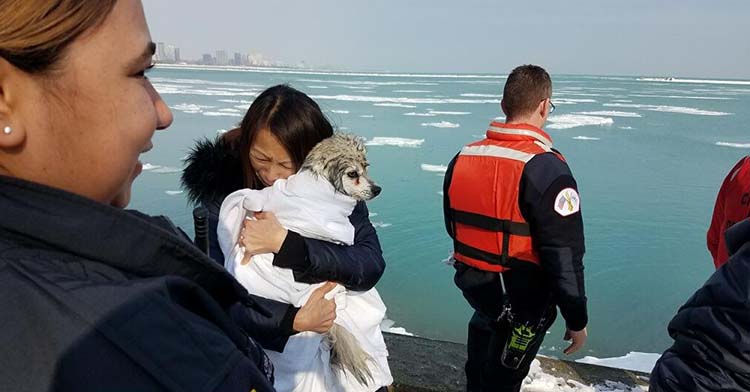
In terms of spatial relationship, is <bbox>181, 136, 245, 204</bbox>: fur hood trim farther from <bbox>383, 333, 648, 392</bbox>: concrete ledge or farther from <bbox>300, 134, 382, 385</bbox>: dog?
<bbox>383, 333, 648, 392</bbox>: concrete ledge

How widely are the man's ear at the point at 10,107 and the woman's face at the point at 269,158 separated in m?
1.36

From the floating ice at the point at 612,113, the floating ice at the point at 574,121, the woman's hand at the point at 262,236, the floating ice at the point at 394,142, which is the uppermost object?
the woman's hand at the point at 262,236

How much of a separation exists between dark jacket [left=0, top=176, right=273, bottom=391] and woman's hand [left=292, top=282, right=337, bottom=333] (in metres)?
0.98

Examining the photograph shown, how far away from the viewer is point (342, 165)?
1.91 metres

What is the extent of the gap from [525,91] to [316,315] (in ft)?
6.41

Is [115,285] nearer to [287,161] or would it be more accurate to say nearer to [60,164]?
[60,164]

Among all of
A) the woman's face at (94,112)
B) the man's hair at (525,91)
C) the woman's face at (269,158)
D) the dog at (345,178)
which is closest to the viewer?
the woman's face at (94,112)

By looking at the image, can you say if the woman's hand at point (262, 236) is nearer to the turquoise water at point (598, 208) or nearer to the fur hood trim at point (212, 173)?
the fur hood trim at point (212, 173)

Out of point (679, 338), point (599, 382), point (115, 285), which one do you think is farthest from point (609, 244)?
point (115, 285)

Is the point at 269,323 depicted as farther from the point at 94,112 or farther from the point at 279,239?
the point at 94,112

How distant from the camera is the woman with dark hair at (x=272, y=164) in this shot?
1.78 metres

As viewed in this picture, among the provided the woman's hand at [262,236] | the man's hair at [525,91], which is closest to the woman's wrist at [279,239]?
the woman's hand at [262,236]

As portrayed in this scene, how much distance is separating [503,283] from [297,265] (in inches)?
56.1

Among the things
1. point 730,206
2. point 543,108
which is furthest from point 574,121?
point 730,206
